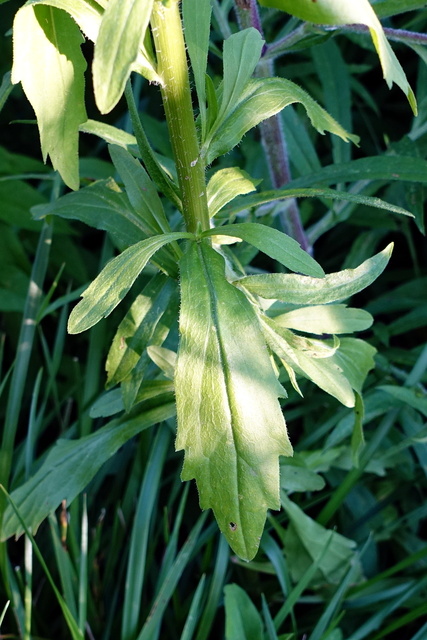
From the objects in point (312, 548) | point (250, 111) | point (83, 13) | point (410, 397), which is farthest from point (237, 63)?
point (312, 548)

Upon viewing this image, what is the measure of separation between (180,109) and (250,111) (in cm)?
8

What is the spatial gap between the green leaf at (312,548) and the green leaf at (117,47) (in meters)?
0.72

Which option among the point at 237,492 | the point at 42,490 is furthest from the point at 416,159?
the point at 42,490

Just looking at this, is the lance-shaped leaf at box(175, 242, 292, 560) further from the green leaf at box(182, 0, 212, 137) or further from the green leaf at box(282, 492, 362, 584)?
the green leaf at box(282, 492, 362, 584)

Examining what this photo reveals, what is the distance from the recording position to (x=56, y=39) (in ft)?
2.44

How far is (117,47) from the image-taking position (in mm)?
564

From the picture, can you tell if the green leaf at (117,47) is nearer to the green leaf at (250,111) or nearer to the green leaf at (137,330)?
the green leaf at (250,111)

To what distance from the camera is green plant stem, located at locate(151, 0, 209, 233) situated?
70 centimetres

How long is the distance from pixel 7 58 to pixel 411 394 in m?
1.15

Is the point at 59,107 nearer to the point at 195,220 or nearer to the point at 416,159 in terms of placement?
the point at 195,220

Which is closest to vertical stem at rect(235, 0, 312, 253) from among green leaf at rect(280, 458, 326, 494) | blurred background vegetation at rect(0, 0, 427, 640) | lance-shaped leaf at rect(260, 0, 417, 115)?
blurred background vegetation at rect(0, 0, 427, 640)

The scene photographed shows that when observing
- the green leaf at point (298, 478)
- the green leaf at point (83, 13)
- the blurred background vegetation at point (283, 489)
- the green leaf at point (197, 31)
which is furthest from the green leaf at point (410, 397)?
the green leaf at point (83, 13)

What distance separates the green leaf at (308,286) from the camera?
0.76 metres

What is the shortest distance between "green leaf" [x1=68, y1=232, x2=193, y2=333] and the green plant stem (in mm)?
92
